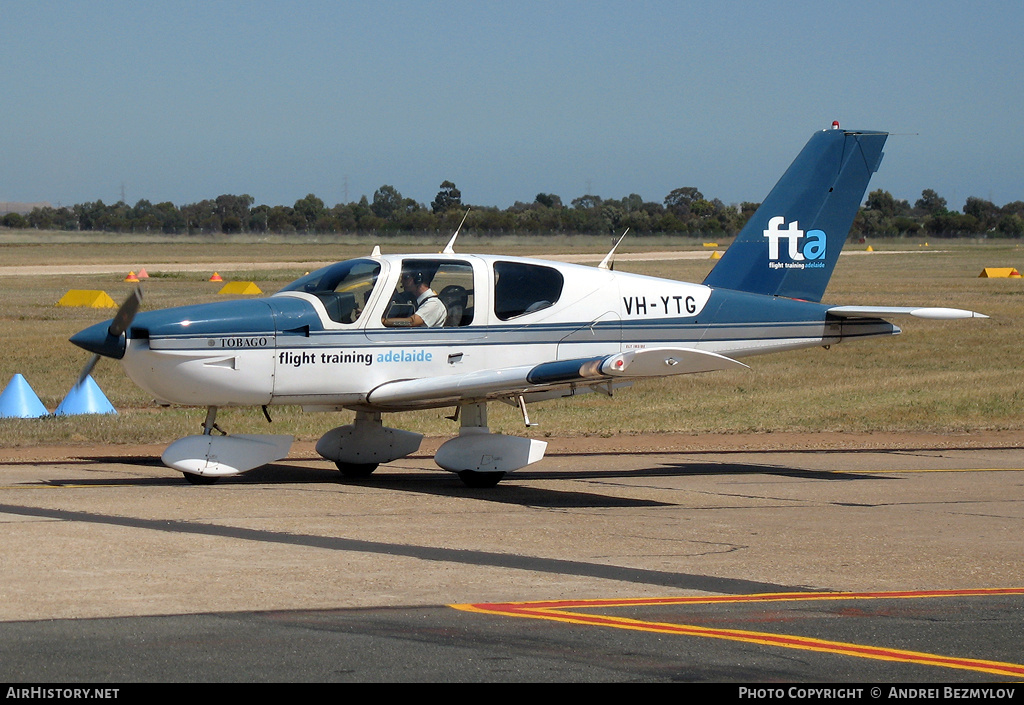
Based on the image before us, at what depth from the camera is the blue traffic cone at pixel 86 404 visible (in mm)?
16109

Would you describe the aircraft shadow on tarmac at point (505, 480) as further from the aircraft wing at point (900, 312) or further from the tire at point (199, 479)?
the aircraft wing at point (900, 312)

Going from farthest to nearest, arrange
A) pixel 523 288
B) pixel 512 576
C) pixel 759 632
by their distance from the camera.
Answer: pixel 523 288, pixel 512 576, pixel 759 632

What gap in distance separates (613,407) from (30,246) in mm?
76264

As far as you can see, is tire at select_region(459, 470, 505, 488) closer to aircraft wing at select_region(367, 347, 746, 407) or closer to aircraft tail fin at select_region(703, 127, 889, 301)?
aircraft wing at select_region(367, 347, 746, 407)

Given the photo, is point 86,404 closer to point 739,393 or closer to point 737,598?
point 739,393

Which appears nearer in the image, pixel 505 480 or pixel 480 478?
pixel 480 478

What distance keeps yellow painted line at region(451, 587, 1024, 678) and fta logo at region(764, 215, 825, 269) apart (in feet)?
21.1

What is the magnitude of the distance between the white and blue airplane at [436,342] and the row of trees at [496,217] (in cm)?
8453

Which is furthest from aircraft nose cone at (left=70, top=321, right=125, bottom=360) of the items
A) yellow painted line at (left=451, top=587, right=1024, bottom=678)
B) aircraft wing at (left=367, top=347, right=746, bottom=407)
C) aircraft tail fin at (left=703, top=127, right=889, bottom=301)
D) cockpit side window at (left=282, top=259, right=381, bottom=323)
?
aircraft tail fin at (left=703, top=127, right=889, bottom=301)

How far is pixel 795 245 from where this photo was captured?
1346 cm

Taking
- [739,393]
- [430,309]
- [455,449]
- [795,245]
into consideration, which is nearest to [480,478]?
[455,449]

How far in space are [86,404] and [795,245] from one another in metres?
9.74

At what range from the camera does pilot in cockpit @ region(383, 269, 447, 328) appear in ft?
37.7

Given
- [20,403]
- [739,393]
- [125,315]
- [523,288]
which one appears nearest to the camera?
[125,315]
